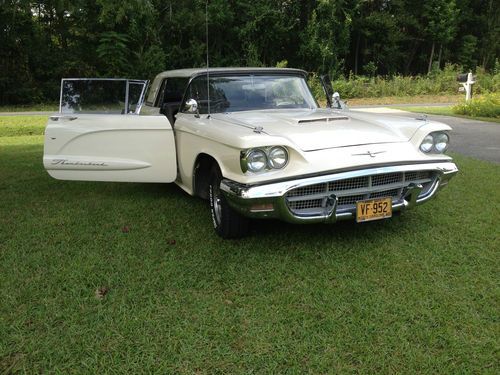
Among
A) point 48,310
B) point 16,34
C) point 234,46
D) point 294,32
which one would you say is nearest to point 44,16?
point 16,34

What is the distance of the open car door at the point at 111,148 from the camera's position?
4.66 m

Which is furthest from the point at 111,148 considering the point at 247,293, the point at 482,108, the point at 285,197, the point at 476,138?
the point at 482,108

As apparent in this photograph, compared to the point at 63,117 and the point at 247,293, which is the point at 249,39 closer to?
the point at 63,117

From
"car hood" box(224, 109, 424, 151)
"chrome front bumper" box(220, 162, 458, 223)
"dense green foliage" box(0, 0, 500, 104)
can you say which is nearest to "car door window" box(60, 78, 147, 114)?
"car hood" box(224, 109, 424, 151)

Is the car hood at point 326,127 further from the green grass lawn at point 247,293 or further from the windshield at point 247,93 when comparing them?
the green grass lawn at point 247,293

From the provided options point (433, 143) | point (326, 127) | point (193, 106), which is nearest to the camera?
point (326, 127)

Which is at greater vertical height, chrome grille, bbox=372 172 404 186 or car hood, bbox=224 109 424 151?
car hood, bbox=224 109 424 151

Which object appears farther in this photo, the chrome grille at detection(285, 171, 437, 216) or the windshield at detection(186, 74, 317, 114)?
the windshield at detection(186, 74, 317, 114)

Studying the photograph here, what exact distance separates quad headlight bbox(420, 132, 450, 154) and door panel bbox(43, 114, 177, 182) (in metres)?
2.35

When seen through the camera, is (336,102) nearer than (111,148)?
No

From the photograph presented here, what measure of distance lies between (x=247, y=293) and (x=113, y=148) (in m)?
2.39

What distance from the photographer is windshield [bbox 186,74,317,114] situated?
4.67 m

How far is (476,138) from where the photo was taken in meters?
10.0

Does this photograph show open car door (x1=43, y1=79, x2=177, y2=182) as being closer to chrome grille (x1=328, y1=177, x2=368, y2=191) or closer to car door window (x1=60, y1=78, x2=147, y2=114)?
car door window (x1=60, y1=78, x2=147, y2=114)
